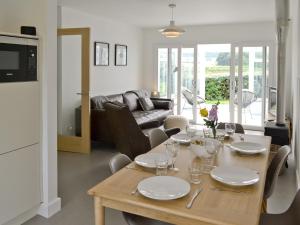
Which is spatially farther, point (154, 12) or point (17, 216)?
point (154, 12)

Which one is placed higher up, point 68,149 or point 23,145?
point 23,145

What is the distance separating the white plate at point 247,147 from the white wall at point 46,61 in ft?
5.55

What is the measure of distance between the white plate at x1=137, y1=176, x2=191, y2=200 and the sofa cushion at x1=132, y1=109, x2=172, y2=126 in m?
3.83

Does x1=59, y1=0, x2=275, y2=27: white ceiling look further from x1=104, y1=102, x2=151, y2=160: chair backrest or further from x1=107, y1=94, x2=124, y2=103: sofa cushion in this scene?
x1=104, y1=102, x2=151, y2=160: chair backrest

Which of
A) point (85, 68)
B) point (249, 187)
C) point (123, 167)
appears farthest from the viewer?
point (85, 68)

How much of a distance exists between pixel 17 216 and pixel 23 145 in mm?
630

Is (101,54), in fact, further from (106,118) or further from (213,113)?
(213,113)

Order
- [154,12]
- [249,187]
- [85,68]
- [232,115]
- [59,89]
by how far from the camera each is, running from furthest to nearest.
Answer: [232,115]
[154,12]
[59,89]
[85,68]
[249,187]

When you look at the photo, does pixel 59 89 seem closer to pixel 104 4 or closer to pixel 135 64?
pixel 104 4

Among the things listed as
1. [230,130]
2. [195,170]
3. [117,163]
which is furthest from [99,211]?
[230,130]

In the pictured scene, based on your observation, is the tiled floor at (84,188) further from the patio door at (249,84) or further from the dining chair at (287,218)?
the patio door at (249,84)

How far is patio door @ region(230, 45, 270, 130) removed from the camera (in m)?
7.39

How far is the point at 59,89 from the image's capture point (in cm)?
552

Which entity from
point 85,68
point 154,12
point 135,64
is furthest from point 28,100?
point 135,64
